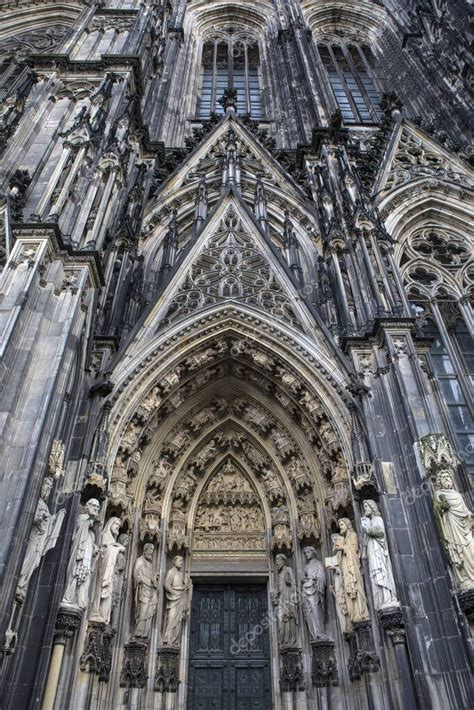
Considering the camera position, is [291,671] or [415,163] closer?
[291,671]

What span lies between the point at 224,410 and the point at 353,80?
16253 millimetres

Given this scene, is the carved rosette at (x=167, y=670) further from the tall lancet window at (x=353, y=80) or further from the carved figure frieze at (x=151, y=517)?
the tall lancet window at (x=353, y=80)

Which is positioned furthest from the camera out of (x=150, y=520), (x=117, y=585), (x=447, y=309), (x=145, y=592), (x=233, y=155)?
(x=233, y=155)

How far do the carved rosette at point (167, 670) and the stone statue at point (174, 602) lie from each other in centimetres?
12

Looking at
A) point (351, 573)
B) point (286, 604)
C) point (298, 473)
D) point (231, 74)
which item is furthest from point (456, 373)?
point (231, 74)

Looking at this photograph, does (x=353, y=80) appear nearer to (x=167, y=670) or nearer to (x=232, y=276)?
(x=232, y=276)

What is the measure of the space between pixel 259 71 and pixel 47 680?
21.4 metres

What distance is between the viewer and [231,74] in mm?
21312

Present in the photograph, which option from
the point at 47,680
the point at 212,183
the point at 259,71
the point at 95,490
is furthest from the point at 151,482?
the point at 259,71

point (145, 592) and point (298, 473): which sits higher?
point (298, 473)

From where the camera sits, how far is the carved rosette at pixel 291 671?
26.6 ft

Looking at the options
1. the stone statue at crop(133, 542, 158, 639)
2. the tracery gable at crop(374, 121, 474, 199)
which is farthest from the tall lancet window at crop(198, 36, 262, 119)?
the stone statue at crop(133, 542, 158, 639)

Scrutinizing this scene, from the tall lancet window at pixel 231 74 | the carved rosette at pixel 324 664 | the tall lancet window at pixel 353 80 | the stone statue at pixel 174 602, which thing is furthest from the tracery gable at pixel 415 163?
the carved rosette at pixel 324 664

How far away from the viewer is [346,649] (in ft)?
25.6
